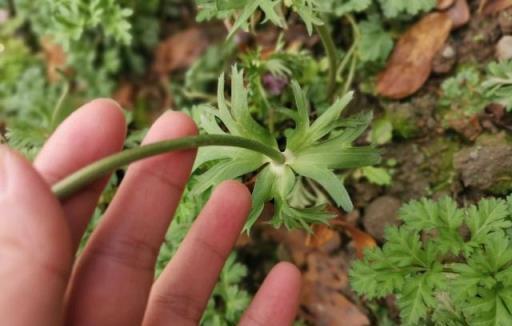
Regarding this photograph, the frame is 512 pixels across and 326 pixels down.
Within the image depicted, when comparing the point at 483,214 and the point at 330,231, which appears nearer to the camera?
the point at 483,214

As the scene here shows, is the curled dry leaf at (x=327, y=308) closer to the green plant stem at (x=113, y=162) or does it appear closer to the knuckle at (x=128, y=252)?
the knuckle at (x=128, y=252)

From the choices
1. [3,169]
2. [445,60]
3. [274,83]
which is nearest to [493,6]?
[445,60]

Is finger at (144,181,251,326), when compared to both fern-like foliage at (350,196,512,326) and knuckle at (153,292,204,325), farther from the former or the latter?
fern-like foliage at (350,196,512,326)

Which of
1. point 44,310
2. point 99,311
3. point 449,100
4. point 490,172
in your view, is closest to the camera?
point 44,310

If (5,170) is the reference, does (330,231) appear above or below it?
below

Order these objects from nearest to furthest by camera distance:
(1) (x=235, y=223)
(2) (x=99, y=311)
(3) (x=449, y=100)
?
1. (2) (x=99, y=311)
2. (1) (x=235, y=223)
3. (3) (x=449, y=100)

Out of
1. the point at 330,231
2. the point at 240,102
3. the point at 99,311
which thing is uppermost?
the point at 240,102

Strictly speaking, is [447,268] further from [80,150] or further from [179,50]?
[179,50]

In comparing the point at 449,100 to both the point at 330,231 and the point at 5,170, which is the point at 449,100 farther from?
the point at 5,170

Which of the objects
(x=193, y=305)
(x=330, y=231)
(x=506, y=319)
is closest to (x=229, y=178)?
Result: (x=193, y=305)
